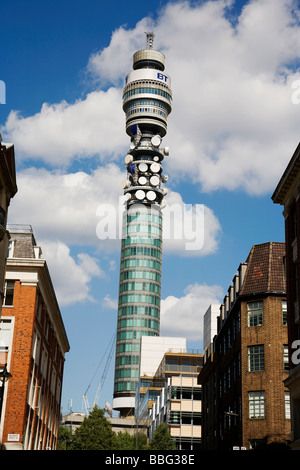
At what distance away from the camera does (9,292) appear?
51.4m

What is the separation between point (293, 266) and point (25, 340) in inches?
819

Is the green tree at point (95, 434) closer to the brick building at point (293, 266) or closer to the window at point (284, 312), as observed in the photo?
the window at point (284, 312)

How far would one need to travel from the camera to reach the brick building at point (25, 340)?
47.9 metres

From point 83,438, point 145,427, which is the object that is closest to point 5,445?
point 83,438

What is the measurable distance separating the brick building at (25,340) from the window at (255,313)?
17.7 metres

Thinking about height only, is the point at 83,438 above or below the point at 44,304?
below

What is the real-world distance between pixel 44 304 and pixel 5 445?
1391cm

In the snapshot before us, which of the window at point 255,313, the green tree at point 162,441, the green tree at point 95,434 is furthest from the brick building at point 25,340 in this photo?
the green tree at point 162,441

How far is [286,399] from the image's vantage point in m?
53.2

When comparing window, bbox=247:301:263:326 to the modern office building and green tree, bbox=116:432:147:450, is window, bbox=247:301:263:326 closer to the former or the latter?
the modern office building

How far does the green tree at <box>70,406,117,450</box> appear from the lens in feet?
296

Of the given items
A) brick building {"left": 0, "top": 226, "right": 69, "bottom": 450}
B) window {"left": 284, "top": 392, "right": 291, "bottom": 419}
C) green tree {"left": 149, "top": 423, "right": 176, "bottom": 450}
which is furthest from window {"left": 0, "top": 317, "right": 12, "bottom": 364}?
green tree {"left": 149, "top": 423, "right": 176, "bottom": 450}
